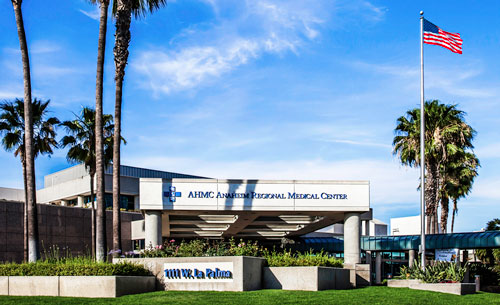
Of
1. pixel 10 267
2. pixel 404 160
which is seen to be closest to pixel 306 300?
pixel 10 267

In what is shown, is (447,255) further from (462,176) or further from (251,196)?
(251,196)

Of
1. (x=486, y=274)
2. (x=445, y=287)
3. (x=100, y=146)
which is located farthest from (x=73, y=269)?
(x=486, y=274)

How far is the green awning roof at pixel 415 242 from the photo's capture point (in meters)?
39.8

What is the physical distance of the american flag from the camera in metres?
28.5

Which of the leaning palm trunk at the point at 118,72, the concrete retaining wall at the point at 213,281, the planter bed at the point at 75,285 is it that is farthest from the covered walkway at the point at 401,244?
the planter bed at the point at 75,285

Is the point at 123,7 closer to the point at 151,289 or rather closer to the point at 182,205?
the point at 182,205

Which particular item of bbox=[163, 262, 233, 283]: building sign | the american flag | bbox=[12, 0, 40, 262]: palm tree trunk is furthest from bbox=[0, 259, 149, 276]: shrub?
the american flag

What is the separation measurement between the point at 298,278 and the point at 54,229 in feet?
89.0

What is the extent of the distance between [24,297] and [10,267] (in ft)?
8.15

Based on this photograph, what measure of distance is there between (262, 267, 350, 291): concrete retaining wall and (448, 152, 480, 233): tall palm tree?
26.0 meters

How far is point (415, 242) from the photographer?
45.1 meters

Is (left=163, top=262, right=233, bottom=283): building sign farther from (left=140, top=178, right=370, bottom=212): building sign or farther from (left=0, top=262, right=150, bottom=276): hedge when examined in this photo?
(left=140, top=178, right=370, bottom=212): building sign

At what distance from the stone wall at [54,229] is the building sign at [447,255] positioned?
2301cm

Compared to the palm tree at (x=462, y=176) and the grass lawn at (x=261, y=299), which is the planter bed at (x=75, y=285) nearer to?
the grass lawn at (x=261, y=299)
